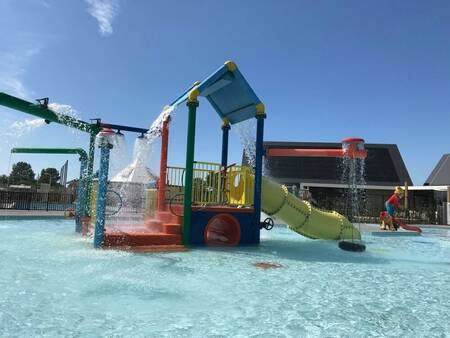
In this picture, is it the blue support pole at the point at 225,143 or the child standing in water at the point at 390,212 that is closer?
the blue support pole at the point at 225,143

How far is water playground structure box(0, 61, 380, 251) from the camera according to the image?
8581 mm

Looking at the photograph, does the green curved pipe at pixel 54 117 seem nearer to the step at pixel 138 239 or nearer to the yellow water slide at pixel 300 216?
the step at pixel 138 239

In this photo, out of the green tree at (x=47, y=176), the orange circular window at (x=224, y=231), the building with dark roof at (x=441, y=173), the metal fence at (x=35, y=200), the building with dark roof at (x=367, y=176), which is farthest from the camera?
the green tree at (x=47, y=176)

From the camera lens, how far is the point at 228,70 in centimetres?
966

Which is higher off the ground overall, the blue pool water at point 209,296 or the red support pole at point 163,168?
the red support pole at point 163,168

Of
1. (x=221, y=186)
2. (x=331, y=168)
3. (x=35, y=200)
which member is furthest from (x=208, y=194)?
(x=331, y=168)

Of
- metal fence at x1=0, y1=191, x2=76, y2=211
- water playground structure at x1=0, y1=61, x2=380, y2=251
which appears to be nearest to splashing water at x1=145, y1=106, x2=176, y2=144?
water playground structure at x1=0, y1=61, x2=380, y2=251

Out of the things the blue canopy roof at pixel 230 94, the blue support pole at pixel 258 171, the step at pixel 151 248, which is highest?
the blue canopy roof at pixel 230 94

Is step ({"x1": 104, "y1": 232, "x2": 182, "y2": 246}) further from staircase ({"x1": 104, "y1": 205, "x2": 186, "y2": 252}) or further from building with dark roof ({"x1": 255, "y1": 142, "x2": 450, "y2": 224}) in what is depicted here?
building with dark roof ({"x1": 255, "y1": 142, "x2": 450, "y2": 224})

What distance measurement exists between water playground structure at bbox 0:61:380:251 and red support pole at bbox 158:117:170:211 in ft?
0.09

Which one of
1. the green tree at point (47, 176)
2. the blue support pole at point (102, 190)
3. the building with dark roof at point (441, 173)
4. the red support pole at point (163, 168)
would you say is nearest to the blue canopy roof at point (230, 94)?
the red support pole at point (163, 168)

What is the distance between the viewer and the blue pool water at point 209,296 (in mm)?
3604

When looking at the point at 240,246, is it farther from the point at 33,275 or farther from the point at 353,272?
the point at 33,275

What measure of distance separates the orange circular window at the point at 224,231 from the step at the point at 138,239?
3.20ft
